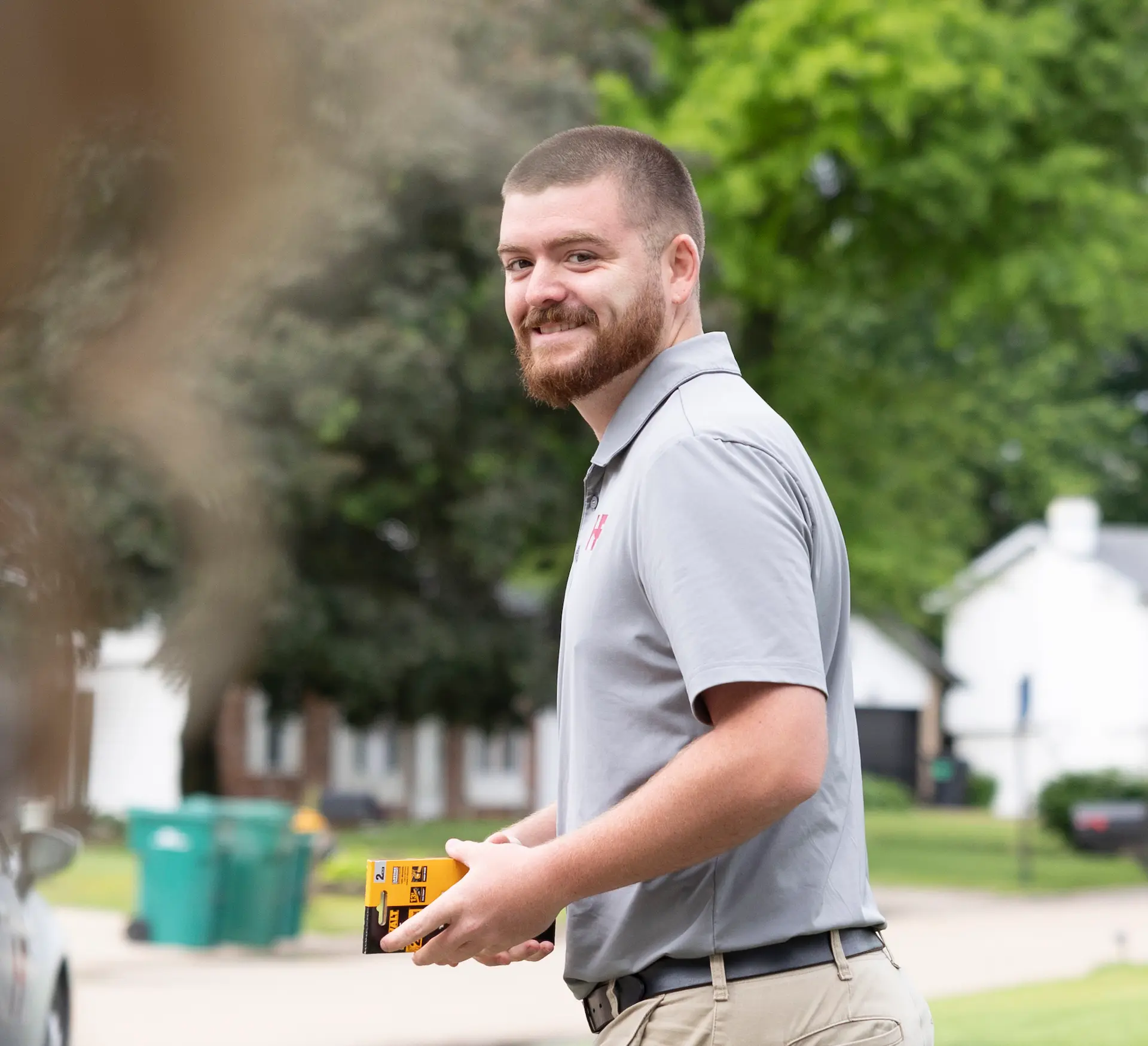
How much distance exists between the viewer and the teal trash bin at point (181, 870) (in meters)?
14.0

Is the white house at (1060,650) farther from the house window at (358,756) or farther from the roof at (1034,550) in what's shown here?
the house window at (358,756)

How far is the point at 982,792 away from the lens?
52.0m

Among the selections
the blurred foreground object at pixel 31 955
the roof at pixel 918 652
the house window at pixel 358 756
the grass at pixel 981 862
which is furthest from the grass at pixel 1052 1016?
the roof at pixel 918 652

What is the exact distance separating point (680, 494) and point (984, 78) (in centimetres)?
1797

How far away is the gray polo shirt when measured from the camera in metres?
1.81

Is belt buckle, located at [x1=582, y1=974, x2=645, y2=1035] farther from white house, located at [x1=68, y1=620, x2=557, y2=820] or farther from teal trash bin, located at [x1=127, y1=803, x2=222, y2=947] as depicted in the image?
white house, located at [x1=68, y1=620, x2=557, y2=820]

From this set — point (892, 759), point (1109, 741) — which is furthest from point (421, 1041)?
point (892, 759)

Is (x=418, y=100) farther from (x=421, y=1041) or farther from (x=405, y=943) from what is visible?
(x=405, y=943)

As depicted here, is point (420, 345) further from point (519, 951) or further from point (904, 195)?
point (519, 951)

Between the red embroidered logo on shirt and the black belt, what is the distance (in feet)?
1.54

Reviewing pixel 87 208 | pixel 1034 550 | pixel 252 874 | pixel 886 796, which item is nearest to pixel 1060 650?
pixel 1034 550

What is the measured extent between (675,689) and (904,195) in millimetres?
19225

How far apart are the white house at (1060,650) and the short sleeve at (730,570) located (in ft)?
148

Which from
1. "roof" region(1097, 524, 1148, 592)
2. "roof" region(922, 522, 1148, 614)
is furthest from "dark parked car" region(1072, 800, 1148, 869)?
"roof" region(1097, 524, 1148, 592)
